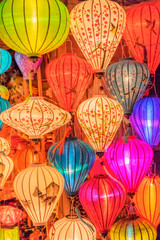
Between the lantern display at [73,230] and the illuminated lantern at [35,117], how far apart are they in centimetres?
52

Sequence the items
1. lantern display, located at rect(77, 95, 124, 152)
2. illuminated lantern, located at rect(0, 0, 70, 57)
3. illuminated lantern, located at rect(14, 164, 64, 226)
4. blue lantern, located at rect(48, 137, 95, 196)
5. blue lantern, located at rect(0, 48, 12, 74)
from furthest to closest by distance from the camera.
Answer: blue lantern, located at rect(0, 48, 12, 74) < blue lantern, located at rect(48, 137, 95, 196) < lantern display, located at rect(77, 95, 124, 152) < illuminated lantern, located at rect(14, 164, 64, 226) < illuminated lantern, located at rect(0, 0, 70, 57)

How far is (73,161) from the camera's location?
7.09ft

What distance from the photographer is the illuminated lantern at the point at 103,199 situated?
2131 millimetres

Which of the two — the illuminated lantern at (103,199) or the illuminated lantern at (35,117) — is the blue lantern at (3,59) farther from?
the illuminated lantern at (103,199)

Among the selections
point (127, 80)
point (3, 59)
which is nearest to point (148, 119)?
point (127, 80)

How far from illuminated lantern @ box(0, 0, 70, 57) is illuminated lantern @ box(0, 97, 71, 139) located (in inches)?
10.1

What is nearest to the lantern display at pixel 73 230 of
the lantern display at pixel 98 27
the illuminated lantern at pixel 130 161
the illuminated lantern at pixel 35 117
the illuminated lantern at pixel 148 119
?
the illuminated lantern at pixel 130 161

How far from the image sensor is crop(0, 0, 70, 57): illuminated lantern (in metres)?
1.80

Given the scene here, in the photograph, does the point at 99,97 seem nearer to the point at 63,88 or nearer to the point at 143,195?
the point at 63,88

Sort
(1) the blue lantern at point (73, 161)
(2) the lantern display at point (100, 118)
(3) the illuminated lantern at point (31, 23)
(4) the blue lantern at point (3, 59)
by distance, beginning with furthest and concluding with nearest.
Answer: (4) the blue lantern at point (3, 59)
(1) the blue lantern at point (73, 161)
(2) the lantern display at point (100, 118)
(3) the illuminated lantern at point (31, 23)

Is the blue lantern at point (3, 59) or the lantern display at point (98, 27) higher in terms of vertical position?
the lantern display at point (98, 27)

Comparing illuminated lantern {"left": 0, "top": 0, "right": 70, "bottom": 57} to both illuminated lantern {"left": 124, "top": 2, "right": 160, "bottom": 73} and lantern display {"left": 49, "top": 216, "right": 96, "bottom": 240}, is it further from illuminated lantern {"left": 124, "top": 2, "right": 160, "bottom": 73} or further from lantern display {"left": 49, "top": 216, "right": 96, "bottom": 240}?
lantern display {"left": 49, "top": 216, "right": 96, "bottom": 240}

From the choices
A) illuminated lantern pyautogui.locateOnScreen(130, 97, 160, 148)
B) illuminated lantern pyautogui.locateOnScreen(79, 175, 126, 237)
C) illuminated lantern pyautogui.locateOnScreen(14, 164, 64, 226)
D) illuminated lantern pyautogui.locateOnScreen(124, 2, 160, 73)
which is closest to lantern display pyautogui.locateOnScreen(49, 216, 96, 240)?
illuminated lantern pyautogui.locateOnScreen(79, 175, 126, 237)

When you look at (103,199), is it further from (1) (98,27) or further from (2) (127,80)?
(1) (98,27)
